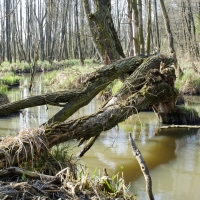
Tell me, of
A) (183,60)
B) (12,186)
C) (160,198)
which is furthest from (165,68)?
(183,60)

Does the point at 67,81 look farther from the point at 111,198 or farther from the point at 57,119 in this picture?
the point at 111,198

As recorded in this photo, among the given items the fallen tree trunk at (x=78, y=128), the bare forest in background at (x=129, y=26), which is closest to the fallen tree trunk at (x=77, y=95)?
the fallen tree trunk at (x=78, y=128)

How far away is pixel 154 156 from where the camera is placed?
20.7 feet

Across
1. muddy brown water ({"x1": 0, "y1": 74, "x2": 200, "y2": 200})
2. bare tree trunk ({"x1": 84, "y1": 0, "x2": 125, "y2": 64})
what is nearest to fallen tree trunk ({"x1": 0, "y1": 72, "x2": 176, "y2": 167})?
muddy brown water ({"x1": 0, "y1": 74, "x2": 200, "y2": 200})

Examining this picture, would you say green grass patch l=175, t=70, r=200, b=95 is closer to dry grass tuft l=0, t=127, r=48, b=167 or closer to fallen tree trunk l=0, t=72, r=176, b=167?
fallen tree trunk l=0, t=72, r=176, b=167

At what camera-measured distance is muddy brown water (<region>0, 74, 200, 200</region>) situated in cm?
469

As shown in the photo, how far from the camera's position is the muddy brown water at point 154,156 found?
4.69 metres

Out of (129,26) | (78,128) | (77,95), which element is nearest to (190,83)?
(129,26)

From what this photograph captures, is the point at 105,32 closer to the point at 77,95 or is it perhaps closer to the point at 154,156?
the point at 77,95

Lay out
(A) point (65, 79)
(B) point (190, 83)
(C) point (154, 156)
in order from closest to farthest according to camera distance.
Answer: (C) point (154, 156)
(B) point (190, 83)
(A) point (65, 79)

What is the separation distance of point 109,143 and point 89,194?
3970 millimetres

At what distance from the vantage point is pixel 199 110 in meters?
8.73

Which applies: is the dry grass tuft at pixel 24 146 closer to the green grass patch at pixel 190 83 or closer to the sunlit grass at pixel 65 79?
the sunlit grass at pixel 65 79

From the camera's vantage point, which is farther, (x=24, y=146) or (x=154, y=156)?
(x=154, y=156)
